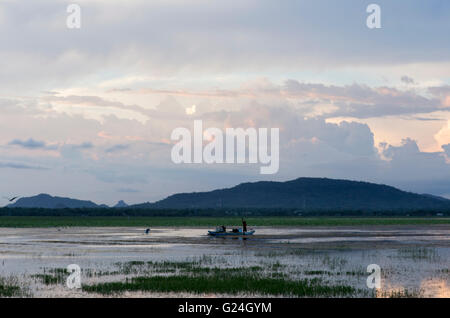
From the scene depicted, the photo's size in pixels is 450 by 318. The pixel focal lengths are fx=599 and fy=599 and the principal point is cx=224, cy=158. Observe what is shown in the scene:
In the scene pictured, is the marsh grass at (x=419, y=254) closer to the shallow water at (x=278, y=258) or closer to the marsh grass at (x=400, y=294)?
the shallow water at (x=278, y=258)

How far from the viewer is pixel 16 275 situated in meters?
40.5

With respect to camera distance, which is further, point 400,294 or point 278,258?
point 278,258

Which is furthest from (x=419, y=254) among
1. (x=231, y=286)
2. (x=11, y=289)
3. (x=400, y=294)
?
(x=11, y=289)

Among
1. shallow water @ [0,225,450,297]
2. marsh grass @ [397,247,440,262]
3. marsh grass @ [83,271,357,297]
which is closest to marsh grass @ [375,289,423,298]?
shallow water @ [0,225,450,297]

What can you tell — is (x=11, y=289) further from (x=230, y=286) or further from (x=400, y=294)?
(x=400, y=294)

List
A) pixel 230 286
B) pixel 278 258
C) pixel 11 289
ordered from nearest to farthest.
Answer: pixel 11 289 → pixel 230 286 → pixel 278 258

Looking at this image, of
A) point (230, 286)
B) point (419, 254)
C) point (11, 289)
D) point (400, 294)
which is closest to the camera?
point (400, 294)

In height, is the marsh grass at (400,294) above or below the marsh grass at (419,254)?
below

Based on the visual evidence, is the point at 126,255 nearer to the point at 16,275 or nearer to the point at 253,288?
the point at 16,275

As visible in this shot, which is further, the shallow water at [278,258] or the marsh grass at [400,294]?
the shallow water at [278,258]

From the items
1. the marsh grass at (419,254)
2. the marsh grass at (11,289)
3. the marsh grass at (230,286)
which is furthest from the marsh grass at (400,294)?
the marsh grass at (11,289)
